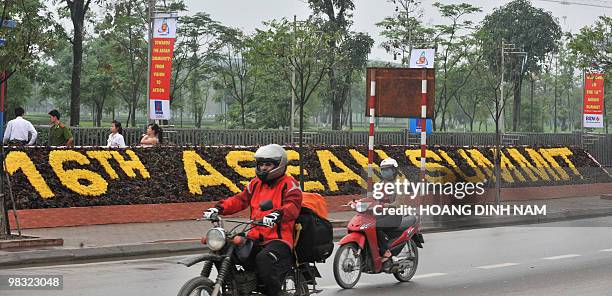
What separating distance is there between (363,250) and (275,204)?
3.33 meters

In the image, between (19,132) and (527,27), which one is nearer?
(19,132)

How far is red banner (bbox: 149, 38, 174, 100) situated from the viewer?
96.0 ft

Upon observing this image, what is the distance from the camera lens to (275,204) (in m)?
8.97

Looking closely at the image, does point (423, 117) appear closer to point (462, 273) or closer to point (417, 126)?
point (462, 273)

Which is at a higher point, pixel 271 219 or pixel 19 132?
pixel 19 132

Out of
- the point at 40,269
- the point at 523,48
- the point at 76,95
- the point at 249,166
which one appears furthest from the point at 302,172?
the point at 523,48

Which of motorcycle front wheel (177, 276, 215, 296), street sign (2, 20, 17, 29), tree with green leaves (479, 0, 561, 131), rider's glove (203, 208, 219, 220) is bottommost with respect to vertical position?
motorcycle front wheel (177, 276, 215, 296)

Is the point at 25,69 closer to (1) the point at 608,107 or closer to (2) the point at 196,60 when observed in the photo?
(2) the point at 196,60

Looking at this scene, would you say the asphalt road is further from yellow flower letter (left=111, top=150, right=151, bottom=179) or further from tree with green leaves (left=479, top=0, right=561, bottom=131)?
tree with green leaves (left=479, top=0, right=561, bottom=131)

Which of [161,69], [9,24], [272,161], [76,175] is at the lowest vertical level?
[76,175]

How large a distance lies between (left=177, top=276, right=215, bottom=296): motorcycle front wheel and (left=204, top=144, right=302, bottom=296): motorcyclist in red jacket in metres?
0.55

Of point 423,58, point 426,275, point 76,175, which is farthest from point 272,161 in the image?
point 423,58

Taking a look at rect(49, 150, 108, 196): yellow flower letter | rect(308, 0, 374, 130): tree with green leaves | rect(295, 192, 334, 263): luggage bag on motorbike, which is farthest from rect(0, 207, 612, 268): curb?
rect(308, 0, 374, 130): tree with green leaves

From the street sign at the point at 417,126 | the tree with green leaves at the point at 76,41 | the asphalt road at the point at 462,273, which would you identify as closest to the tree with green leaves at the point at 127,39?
the tree with green leaves at the point at 76,41
